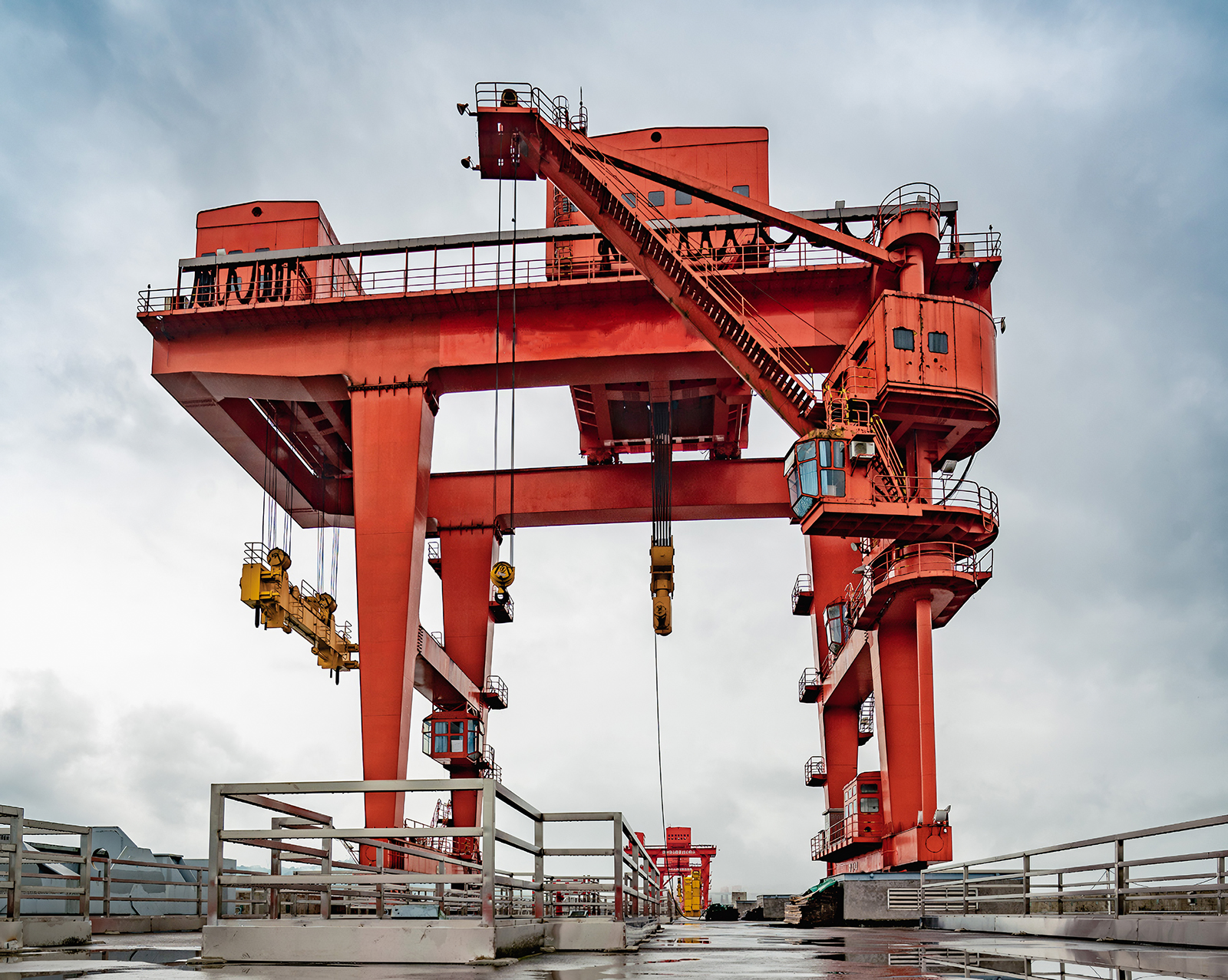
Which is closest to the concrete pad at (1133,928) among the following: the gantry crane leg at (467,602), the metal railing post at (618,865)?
the metal railing post at (618,865)

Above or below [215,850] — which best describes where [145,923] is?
below

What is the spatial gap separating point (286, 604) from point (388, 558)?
3725mm

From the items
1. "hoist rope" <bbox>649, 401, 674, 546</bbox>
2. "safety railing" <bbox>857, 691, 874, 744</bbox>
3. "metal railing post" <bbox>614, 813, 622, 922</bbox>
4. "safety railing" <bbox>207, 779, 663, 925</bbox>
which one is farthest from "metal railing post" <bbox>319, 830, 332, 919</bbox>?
"safety railing" <bbox>857, 691, 874, 744</bbox>

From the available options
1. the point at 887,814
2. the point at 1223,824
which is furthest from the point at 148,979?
the point at 887,814

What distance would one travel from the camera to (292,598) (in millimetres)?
30125

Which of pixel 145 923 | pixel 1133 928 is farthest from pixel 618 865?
pixel 145 923

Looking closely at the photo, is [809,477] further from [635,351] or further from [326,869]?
[326,869]

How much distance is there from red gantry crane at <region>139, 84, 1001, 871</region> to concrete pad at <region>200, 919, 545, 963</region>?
56.1 ft

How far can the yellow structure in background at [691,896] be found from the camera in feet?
201

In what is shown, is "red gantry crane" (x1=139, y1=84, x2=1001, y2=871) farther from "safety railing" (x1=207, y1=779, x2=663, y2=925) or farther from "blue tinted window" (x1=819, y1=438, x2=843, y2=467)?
"safety railing" (x1=207, y1=779, x2=663, y2=925)

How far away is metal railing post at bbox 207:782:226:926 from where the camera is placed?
9000 mm

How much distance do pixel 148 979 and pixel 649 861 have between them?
592 inches

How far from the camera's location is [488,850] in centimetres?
849

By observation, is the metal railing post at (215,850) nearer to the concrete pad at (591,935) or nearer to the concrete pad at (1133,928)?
the concrete pad at (591,935)
